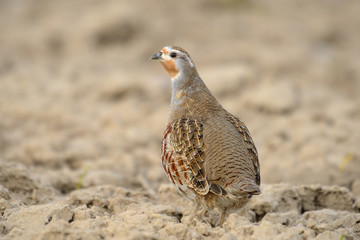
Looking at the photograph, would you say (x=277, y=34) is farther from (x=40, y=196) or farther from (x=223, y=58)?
(x=40, y=196)

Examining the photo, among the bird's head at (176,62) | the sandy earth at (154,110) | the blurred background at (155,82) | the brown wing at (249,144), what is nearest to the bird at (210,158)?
the brown wing at (249,144)

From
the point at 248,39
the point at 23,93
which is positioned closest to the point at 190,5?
the point at 248,39

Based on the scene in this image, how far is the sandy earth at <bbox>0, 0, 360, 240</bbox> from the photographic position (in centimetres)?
413

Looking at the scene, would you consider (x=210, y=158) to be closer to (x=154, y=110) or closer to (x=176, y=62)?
(x=176, y=62)

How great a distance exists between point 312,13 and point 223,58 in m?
3.73

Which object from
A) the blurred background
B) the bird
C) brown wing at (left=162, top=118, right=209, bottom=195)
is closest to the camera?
the bird

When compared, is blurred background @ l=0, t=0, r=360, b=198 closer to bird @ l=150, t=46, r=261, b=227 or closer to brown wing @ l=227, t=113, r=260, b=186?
bird @ l=150, t=46, r=261, b=227

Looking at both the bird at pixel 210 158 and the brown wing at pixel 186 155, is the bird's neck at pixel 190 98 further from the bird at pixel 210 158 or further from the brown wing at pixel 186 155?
the brown wing at pixel 186 155

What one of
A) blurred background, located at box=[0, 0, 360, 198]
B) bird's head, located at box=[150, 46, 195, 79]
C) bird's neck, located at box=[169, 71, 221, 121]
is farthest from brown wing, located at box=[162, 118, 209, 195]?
blurred background, located at box=[0, 0, 360, 198]

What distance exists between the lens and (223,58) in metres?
10.7

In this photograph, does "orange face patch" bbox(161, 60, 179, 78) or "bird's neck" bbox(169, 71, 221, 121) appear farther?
"orange face patch" bbox(161, 60, 179, 78)

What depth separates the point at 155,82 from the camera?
9.48 metres

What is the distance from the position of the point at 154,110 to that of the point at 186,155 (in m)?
4.31

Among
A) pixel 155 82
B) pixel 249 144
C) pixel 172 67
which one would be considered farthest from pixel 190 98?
pixel 155 82
